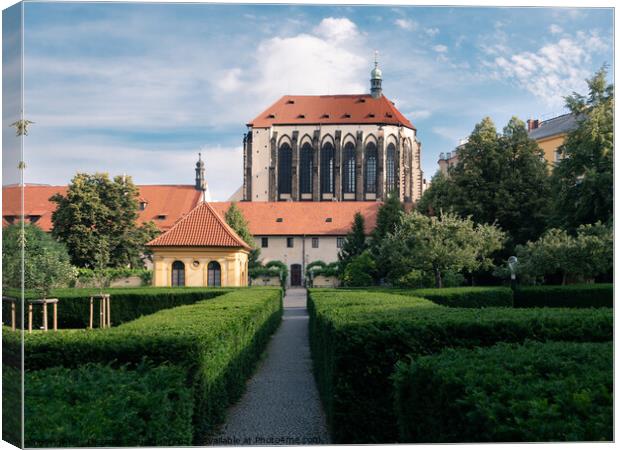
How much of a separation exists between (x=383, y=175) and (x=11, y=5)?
233ft

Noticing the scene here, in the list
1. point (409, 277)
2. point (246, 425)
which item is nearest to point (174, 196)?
point (409, 277)

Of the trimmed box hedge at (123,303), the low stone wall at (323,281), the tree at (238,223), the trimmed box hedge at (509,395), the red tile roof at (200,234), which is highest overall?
the tree at (238,223)

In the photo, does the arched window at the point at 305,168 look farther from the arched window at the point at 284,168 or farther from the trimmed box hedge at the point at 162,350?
the trimmed box hedge at the point at 162,350

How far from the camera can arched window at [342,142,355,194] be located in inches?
3068

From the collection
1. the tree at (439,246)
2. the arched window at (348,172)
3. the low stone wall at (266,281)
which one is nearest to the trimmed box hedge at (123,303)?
the tree at (439,246)

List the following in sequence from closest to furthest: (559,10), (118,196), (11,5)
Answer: (11,5) → (559,10) → (118,196)

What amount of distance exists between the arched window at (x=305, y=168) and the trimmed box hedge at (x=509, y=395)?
71397 mm

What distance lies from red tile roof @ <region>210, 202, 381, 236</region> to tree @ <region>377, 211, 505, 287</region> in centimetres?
3032

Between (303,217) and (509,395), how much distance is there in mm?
59310

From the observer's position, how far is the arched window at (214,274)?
3528cm

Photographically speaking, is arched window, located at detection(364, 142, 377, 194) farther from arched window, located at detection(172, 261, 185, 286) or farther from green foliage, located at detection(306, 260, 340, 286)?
arched window, located at detection(172, 261, 185, 286)

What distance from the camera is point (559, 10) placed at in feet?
26.8

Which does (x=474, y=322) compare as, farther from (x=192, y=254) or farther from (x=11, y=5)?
(x=192, y=254)

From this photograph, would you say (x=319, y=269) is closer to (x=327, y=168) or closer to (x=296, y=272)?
(x=296, y=272)
